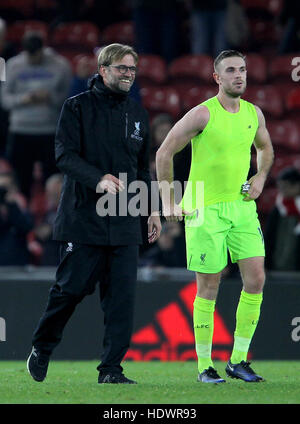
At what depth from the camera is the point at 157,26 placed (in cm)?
1332

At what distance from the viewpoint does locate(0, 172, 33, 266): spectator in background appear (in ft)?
35.0

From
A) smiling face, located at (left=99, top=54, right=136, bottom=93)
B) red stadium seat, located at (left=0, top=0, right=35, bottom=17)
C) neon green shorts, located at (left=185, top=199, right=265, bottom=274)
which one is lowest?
neon green shorts, located at (left=185, top=199, right=265, bottom=274)

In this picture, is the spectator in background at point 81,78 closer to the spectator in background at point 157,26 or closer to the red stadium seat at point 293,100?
the spectator in background at point 157,26

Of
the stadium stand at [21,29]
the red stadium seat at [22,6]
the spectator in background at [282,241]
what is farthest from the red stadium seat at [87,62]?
the spectator in background at [282,241]

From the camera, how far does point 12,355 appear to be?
10.2 metres

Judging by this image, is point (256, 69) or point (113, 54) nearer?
point (113, 54)

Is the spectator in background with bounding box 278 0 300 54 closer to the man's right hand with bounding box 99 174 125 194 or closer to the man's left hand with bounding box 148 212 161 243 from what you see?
the man's left hand with bounding box 148 212 161 243

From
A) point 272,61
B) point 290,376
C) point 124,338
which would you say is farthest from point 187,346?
point 272,61

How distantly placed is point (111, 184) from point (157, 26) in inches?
280

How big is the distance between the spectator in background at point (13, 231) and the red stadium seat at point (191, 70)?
3.88 meters

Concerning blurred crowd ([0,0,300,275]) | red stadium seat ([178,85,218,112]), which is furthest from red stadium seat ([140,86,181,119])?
blurred crowd ([0,0,300,275])

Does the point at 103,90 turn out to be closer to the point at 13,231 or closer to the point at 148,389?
the point at 148,389

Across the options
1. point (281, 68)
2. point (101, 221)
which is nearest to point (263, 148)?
point (101, 221)

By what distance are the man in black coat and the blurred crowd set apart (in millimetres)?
2947
